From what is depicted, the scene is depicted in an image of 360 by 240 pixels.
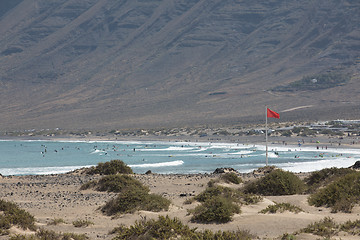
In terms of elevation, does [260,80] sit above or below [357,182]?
above

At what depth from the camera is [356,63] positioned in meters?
188

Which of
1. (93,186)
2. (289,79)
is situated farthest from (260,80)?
(93,186)

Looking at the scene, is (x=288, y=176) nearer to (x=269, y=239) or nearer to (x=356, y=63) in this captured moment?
(x=269, y=239)

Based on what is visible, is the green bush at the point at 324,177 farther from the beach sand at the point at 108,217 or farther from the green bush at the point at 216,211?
the green bush at the point at 216,211

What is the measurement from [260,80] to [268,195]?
555 feet

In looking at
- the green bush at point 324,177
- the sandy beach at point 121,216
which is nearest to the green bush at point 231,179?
the sandy beach at point 121,216

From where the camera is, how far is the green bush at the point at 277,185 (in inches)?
854

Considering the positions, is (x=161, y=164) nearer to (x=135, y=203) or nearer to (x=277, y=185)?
(x=277, y=185)

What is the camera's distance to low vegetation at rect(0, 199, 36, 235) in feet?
47.3

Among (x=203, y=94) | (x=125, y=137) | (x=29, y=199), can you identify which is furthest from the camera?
(x=203, y=94)

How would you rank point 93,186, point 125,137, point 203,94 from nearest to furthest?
1. point 93,186
2. point 125,137
3. point 203,94

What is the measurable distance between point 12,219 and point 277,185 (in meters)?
11.0

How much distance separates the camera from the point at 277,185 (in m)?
21.7

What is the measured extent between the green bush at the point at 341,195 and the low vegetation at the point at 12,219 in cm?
899
